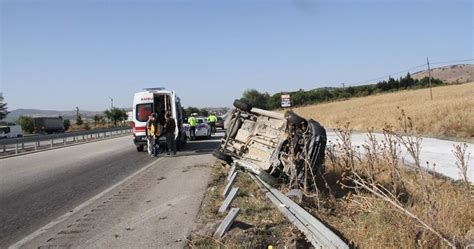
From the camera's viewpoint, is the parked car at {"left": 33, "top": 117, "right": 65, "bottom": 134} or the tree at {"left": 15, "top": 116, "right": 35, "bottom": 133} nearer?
the parked car at {"left": 33, "top": 117, "right": 65, "bottom": 134}

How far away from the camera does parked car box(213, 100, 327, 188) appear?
26.9 ft

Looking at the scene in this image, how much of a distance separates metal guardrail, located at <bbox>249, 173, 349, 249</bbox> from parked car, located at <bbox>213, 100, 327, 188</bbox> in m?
0.90

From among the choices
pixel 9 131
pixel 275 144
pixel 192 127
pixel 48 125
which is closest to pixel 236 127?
pixel 275 144

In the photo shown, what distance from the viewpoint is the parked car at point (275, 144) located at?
26.9 ft

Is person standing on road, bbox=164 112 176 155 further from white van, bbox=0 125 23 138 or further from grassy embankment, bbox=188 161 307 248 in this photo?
white van, bbox=0 125 23 138

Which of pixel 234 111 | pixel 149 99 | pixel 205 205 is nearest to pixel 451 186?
pixel 205 205

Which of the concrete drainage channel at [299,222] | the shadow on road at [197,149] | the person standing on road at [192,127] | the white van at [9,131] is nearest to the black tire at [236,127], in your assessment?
the concrete drainage channel at [299,222]

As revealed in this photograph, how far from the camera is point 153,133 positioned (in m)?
19.3

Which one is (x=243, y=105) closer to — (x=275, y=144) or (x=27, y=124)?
(x=275, y=144)

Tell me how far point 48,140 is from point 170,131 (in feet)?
67.6

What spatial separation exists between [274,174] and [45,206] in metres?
4.26

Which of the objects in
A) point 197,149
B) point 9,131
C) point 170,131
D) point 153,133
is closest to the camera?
point 153,133

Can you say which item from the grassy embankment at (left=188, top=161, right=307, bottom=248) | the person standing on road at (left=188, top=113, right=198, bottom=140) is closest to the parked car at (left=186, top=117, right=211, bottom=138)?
the person standing on road at (left=188, top=113, right=198, bottom=140)

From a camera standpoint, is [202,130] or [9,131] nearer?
[202,130]
